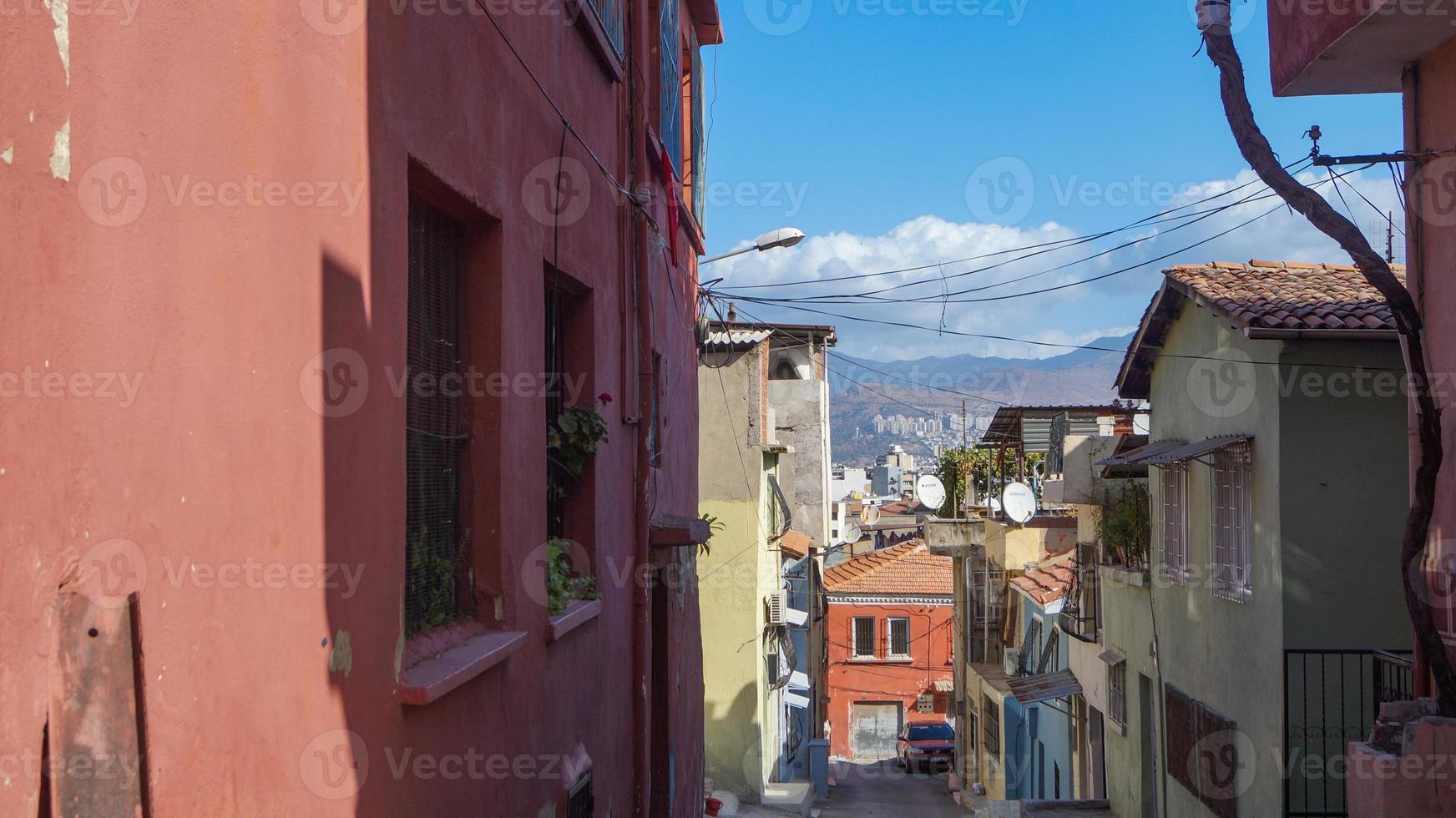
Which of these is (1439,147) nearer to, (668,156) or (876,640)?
(668,156)

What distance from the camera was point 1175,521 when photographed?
15.8 m

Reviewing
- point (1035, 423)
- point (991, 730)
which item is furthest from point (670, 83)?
point (991, 730)

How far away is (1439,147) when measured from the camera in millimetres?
7770

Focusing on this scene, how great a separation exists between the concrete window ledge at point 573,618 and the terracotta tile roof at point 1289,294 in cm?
718

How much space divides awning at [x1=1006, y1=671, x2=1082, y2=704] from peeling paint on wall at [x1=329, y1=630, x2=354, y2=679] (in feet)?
63.1

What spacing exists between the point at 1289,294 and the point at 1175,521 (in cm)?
398

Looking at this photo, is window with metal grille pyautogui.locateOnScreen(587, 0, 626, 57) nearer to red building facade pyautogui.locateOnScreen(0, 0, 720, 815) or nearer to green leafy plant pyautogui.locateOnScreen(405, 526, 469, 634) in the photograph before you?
red building facade pyautogui.locateOnScreen(0, 0, 720, 815)

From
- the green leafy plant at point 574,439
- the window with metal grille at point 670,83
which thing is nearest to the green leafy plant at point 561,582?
the green leafy plant at point 574,439

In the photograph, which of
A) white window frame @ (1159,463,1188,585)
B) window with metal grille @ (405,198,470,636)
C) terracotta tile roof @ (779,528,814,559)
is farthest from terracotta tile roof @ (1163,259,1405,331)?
terracotta tile roof @ (779,528,814,559)

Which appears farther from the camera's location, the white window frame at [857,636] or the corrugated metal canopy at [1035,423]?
the white window frame at [857,636]

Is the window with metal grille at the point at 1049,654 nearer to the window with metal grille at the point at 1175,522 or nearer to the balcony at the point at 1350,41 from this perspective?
the window with metal grille at the point at 1175,522

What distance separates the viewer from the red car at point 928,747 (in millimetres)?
42781

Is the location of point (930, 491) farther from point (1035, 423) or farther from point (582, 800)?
point (582, 800)

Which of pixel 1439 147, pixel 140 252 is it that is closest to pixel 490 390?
pixel 140 252
